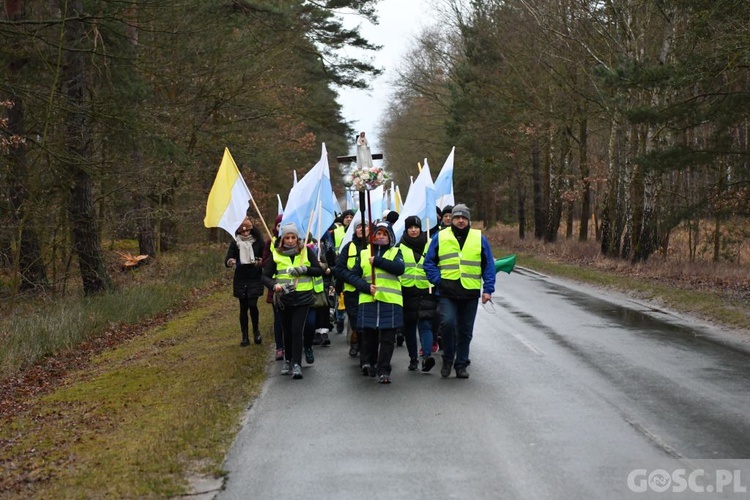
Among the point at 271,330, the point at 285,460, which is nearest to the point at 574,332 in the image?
the point at 271,330

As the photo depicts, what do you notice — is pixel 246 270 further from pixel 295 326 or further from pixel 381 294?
pixel 381 294

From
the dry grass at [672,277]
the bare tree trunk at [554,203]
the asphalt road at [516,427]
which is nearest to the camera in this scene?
the asphalt road at [516,427]

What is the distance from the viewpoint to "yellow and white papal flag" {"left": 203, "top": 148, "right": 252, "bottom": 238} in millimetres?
12430

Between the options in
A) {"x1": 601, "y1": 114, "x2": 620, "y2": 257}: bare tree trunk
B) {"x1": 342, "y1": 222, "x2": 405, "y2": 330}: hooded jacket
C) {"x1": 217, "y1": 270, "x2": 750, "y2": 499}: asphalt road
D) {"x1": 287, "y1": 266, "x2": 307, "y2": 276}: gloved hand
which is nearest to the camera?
{"x1": 217, "y1": 270, "x2": 750, "y2": 499}: asphalt road

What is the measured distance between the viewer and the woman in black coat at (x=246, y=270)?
12836mm

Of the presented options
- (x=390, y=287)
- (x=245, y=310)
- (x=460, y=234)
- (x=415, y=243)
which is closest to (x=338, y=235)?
(x=245, y=310)

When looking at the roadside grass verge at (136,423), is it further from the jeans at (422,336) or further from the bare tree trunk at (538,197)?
the bare tree trunk at (538,197)

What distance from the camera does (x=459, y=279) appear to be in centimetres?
987

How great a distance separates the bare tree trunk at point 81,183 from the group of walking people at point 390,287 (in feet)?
26.8

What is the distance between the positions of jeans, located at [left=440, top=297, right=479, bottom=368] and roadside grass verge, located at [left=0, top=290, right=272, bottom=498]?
2.25 metres

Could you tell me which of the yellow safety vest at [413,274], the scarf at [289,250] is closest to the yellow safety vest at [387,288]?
the yellow safety vest at [413,274]

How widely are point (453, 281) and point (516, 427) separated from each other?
2.67 m

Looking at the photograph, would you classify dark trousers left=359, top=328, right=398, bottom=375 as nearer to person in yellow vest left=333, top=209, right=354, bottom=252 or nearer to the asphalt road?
the asphalt road

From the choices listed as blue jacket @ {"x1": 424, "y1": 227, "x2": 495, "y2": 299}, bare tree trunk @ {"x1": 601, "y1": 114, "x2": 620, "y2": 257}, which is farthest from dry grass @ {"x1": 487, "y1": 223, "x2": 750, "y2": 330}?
blue jacket @ {"x1": 424, "y1": 227, "x2": 495, "y2": 299}
